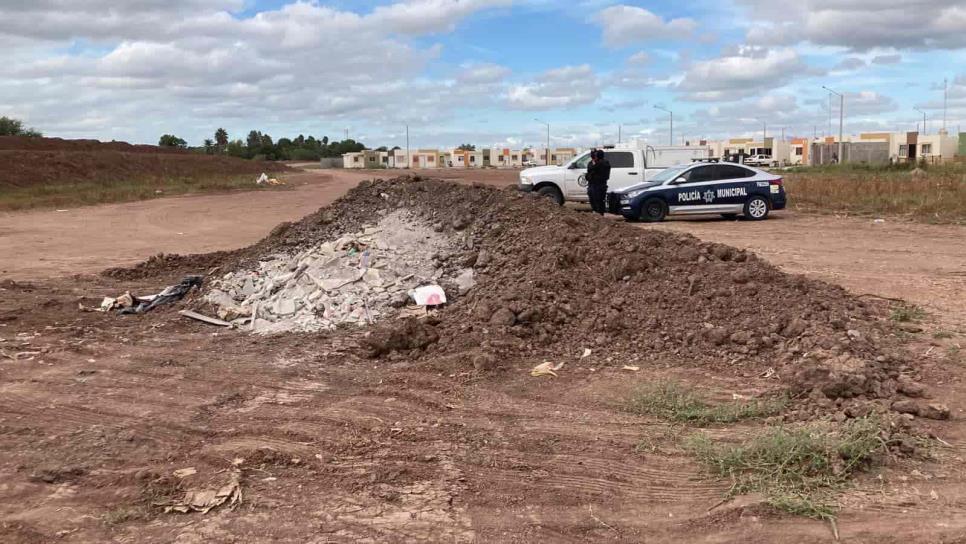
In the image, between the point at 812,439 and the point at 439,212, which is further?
the point at 439,212

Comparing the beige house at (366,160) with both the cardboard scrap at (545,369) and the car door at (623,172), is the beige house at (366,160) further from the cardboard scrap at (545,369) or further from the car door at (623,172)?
the cardboard scrap at (545,369)

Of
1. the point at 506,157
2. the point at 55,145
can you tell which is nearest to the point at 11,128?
the point at 55,145

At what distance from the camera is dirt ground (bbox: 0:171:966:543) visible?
3.77m

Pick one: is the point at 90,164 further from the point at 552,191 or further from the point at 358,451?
the point at 358,451

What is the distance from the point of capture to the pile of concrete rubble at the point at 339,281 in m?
8.34

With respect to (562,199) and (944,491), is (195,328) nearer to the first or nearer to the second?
(944,491)

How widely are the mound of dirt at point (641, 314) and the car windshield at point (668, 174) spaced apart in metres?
9.23

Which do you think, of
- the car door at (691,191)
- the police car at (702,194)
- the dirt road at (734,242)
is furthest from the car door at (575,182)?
the dirt road at (734,242)

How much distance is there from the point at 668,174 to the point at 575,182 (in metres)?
2.37

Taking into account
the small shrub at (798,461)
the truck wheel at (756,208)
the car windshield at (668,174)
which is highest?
the car windshield at (668,174)

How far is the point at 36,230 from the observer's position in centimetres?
2083

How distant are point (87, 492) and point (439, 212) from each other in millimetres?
6530

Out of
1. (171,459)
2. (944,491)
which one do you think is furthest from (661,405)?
(171,459)

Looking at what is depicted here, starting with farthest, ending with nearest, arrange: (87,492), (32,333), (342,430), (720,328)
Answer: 1. (32,333)
2. (720,328)
3. (342,430)
4. (87,492)
